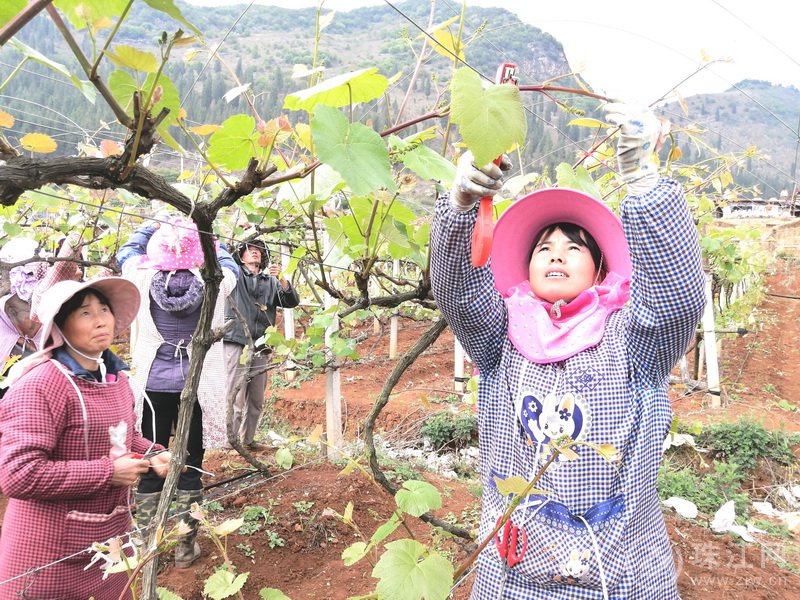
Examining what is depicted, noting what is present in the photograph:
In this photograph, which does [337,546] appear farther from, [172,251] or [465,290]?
[465,290]

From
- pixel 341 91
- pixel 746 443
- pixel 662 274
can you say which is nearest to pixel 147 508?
pixel 341 91

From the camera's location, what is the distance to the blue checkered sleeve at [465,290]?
114 centimetres

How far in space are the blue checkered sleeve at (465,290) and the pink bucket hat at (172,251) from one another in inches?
70.0

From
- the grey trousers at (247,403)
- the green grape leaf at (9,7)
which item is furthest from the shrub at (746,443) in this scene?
the green grape leaf at (9,7)

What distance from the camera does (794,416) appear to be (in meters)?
6.50

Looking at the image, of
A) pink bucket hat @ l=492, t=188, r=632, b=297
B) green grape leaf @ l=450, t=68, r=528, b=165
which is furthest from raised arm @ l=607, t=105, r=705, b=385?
green grape leaf @ l=450, t=68, r=528, b=165

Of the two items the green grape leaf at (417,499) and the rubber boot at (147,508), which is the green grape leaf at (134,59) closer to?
the green grape leaf at (417,499)

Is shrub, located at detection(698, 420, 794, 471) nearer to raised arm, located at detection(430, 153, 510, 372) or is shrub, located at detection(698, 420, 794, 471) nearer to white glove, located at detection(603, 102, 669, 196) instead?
raised arm, located at detection(430, 153, 510, 372)

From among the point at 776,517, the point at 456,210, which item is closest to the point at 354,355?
the point at 456,210

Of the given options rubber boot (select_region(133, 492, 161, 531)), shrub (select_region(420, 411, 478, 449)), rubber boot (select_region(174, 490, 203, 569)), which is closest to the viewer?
rubber boot (select_region(133, 492, 161, 531))

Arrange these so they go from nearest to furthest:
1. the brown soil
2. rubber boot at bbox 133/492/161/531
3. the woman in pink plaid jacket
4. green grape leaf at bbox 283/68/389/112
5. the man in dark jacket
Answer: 1. green grape leaf at bbox 283/68/389/112
2. the woman in pink plaid jacket
3. rubber boot at bbox 133/492/161/531
4. the brown soil
5. the man in dark jacket

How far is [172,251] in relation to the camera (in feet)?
8.80

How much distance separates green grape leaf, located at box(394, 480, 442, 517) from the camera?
1226mm

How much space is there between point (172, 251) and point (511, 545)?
2.07 m
